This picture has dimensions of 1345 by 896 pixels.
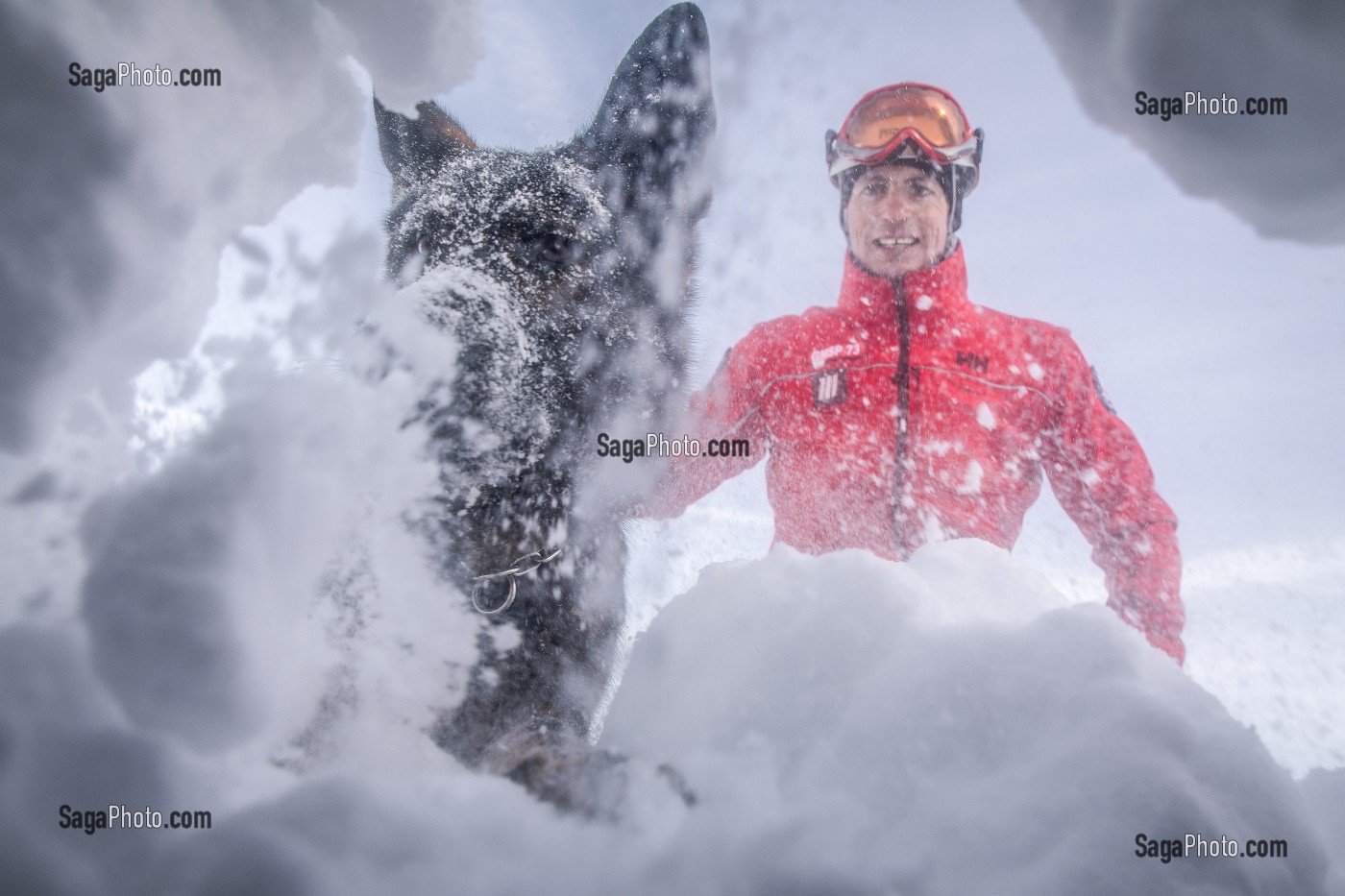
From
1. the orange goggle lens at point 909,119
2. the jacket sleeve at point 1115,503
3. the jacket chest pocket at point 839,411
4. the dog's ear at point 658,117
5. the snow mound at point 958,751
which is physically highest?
the orange goggle lens at point 909,119

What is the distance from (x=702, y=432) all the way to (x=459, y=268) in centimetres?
131

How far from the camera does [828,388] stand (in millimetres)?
2623

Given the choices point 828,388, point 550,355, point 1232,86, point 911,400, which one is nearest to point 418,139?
point 550,355

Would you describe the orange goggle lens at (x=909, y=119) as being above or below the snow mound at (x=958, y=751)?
above

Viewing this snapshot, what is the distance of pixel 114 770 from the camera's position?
77cm

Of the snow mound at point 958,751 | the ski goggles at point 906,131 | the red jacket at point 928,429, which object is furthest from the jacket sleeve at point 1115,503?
the snow mound at point 958,751

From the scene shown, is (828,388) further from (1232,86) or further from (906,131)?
(1232,86)

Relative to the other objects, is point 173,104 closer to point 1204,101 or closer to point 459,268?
point 459,268

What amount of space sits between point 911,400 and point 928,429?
0.16 meters

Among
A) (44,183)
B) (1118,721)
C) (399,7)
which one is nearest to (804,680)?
(1118,721)

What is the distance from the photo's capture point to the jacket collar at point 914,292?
8.50 feet

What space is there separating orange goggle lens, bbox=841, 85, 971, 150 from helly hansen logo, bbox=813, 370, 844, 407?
119 centimetres

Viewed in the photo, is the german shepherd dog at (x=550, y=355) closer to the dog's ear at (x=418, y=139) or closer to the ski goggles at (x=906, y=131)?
the dog's ear at (x=418, y=139)

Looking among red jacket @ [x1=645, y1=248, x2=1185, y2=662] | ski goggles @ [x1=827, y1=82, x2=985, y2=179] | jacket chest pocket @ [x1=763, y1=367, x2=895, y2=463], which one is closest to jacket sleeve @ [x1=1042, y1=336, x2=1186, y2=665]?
red jacket @ [x1=645, y1=248, x2=1185, y2=662]
